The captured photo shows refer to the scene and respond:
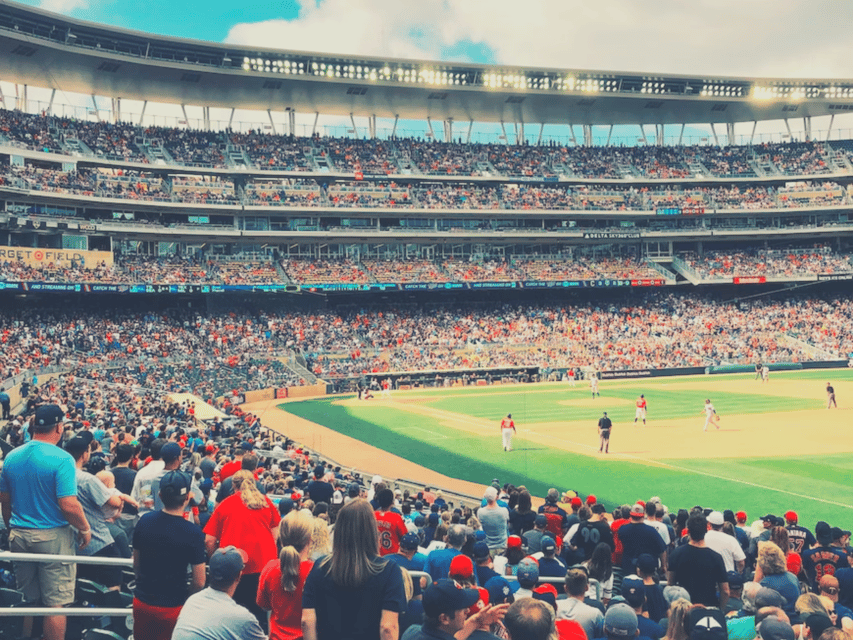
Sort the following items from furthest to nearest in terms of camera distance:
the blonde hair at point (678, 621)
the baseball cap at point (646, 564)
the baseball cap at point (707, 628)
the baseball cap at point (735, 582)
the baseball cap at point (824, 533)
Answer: the baseball cap at point (824, 533) < the baseball cap at point (735, 582) < the baseball cap at point (646, 564) < the blonde hair at point (678, 621) < the baseball cap at point (707, 628)

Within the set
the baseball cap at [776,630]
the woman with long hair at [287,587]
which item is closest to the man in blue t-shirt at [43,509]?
the woman with long hair at [287,587]

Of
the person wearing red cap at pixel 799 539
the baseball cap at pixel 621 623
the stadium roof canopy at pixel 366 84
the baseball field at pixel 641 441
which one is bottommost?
the baseball field at pixel 641 441

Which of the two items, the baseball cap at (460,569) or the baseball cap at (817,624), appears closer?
the baseball cap at (817,624)

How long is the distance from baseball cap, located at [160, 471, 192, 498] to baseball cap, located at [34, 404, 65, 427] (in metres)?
1.45

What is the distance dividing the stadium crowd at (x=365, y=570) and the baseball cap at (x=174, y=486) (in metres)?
0.01

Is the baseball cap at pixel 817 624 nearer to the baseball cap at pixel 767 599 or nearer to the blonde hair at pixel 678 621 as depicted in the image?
the baseball cap at pixel 767 599

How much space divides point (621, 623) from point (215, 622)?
289cm

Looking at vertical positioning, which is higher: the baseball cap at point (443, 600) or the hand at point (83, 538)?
the baseball cap at point (443, 600)

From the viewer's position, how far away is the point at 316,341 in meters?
59.2

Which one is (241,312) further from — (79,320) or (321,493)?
(321,493)

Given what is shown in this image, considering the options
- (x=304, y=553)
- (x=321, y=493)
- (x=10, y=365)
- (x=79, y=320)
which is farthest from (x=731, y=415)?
(x=79, y=320)

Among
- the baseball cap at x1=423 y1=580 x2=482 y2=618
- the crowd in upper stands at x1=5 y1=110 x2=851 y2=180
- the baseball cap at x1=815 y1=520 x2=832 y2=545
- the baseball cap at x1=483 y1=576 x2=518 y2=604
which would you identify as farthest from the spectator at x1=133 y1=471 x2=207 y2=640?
the crowd in upper stands at x1=5 y1=110 x2=851 y2=180

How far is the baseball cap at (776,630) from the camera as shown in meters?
5.29

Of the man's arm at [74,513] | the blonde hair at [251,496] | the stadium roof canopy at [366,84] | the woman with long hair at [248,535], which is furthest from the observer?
the stadium roof canopy at [366,84]
